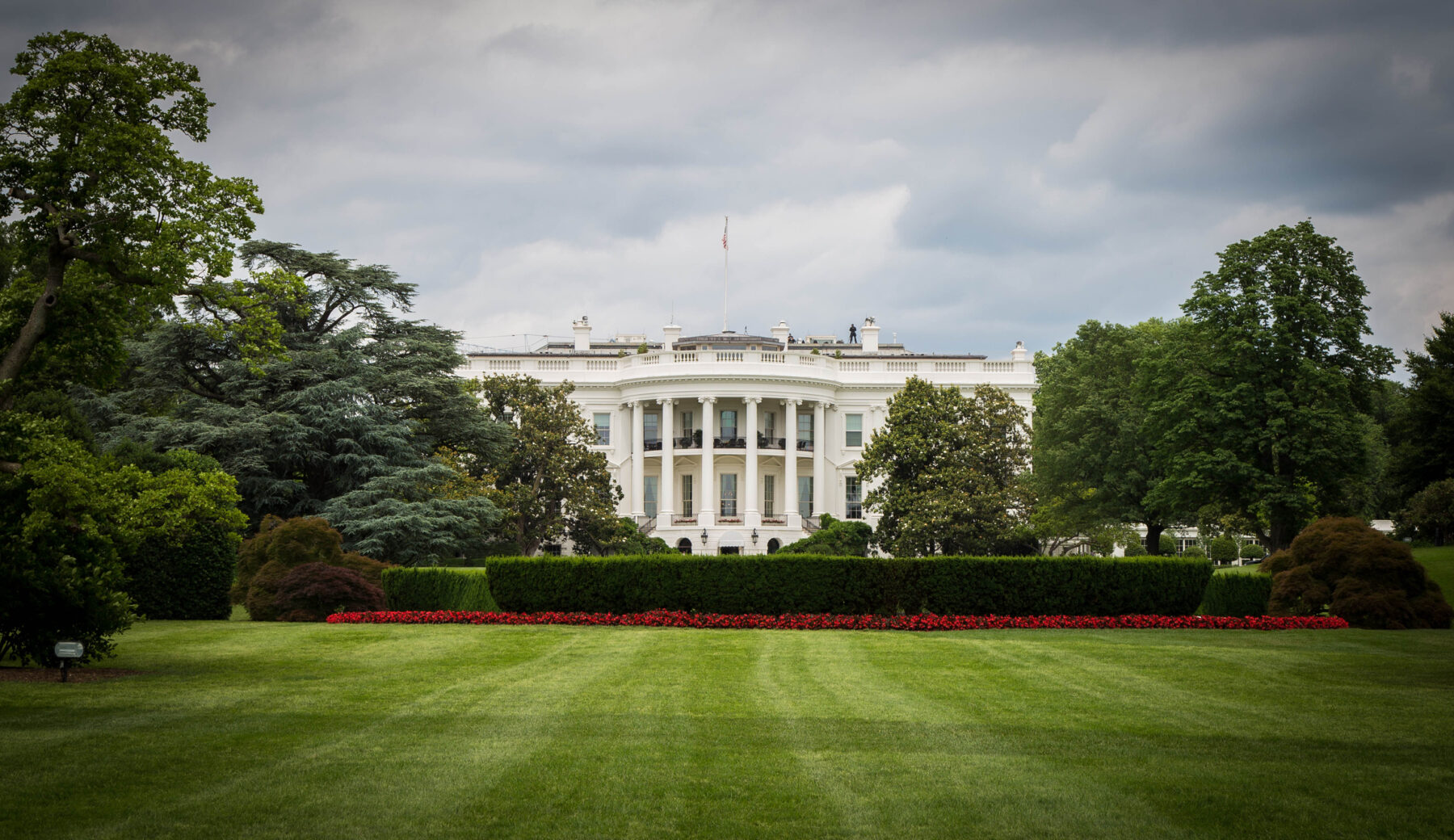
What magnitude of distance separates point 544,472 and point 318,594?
→ 22.3 meters

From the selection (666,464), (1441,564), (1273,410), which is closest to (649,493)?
(666,464)

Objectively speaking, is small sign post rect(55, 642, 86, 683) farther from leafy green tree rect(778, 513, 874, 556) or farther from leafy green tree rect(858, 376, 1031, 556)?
leafy green tree rect(778, 513, 874, 556)

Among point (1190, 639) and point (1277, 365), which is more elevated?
point (1277, 365)

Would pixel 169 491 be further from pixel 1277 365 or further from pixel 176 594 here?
pixel 1277 365

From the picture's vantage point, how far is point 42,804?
8008 millimetres

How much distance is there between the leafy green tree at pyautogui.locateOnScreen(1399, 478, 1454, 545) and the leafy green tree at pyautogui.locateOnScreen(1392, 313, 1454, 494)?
63 cm

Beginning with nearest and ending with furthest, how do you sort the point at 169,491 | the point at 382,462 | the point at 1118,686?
the point at 1118,686 → the point at 169,491 → the point at 382,462

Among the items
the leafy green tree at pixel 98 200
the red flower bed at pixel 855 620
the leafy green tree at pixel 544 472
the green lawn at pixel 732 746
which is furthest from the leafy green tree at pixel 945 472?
the leafy green tree at pixel 98 200

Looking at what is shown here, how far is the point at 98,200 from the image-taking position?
15.5 meters

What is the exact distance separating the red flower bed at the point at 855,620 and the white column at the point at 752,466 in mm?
33540

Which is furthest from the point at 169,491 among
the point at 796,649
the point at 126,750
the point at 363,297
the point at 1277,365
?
the point at 1277,365

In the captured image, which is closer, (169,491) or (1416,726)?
(1416,726)

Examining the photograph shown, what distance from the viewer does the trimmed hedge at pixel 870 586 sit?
24531mm

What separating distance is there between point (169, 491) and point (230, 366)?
21046 mm
